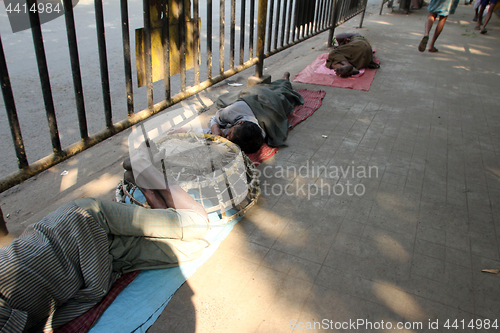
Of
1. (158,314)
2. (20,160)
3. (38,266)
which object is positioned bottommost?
(158,314)

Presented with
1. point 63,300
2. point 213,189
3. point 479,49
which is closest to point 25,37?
point 213,189

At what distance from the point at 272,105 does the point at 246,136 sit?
906 mm

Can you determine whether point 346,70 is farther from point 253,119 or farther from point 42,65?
point 42,65

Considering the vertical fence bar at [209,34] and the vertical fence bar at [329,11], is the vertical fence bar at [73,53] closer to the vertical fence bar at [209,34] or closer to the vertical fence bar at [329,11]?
the vertical fence bar at [209,34]

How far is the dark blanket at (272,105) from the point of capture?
3.76 m

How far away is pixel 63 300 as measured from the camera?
1.83 metres

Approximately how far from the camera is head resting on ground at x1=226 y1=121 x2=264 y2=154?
338cm

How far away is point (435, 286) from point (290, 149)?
193 cm

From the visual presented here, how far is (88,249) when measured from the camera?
1.93 metres

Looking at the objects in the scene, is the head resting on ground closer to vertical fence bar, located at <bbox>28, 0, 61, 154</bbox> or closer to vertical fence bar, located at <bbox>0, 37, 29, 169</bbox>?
vertical fence bar, located at <bbox>28, 0, 61, 154</bbox>

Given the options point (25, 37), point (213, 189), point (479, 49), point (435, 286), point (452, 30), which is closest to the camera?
point (435, 286)

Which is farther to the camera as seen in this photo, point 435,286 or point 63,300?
point 435,286

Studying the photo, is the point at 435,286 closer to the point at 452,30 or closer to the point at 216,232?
the point at 216,232

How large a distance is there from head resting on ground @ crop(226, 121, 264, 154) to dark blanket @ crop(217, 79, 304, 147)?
267 millimetres
